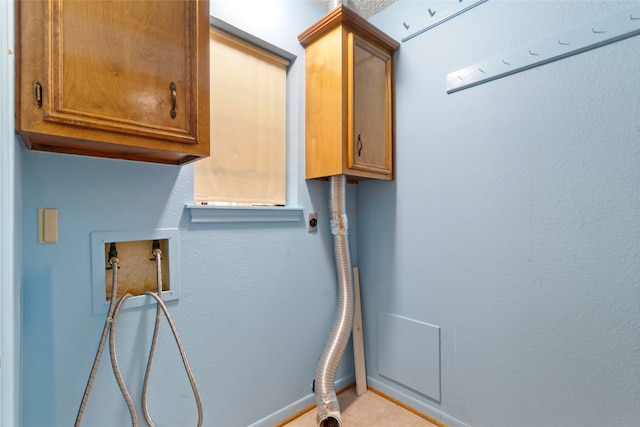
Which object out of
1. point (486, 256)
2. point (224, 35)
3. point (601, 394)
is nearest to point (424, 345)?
point (486, 256)

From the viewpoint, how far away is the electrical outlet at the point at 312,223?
6.08 ft

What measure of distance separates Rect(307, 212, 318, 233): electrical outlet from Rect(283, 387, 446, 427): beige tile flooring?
1.13 meters

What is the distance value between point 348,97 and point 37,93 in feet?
4.20

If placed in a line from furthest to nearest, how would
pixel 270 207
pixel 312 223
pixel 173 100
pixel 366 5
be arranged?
pixel 366 5 → pixel 312 223 → pixel 270 207 → pixel 173 100

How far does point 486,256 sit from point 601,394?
689 mm

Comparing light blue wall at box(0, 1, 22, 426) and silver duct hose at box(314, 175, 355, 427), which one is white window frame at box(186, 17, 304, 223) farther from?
light blue wall at box(0, 1, 22, 426)

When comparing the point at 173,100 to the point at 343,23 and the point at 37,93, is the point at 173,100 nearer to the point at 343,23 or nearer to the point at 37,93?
the point at 37,93

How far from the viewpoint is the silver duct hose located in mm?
1648

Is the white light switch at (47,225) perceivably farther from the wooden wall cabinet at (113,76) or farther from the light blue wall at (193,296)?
the wooden wall cabinet at (113,76)

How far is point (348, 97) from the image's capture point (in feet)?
5.32

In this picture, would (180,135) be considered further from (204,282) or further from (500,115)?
(500,115)

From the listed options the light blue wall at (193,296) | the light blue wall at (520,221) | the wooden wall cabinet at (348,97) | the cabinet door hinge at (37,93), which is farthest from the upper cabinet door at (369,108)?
the cabinet door hinge at (37,93)

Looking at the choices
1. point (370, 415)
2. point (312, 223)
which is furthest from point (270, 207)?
point (370, 415)

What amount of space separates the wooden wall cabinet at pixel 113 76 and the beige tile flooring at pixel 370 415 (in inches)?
65.4
